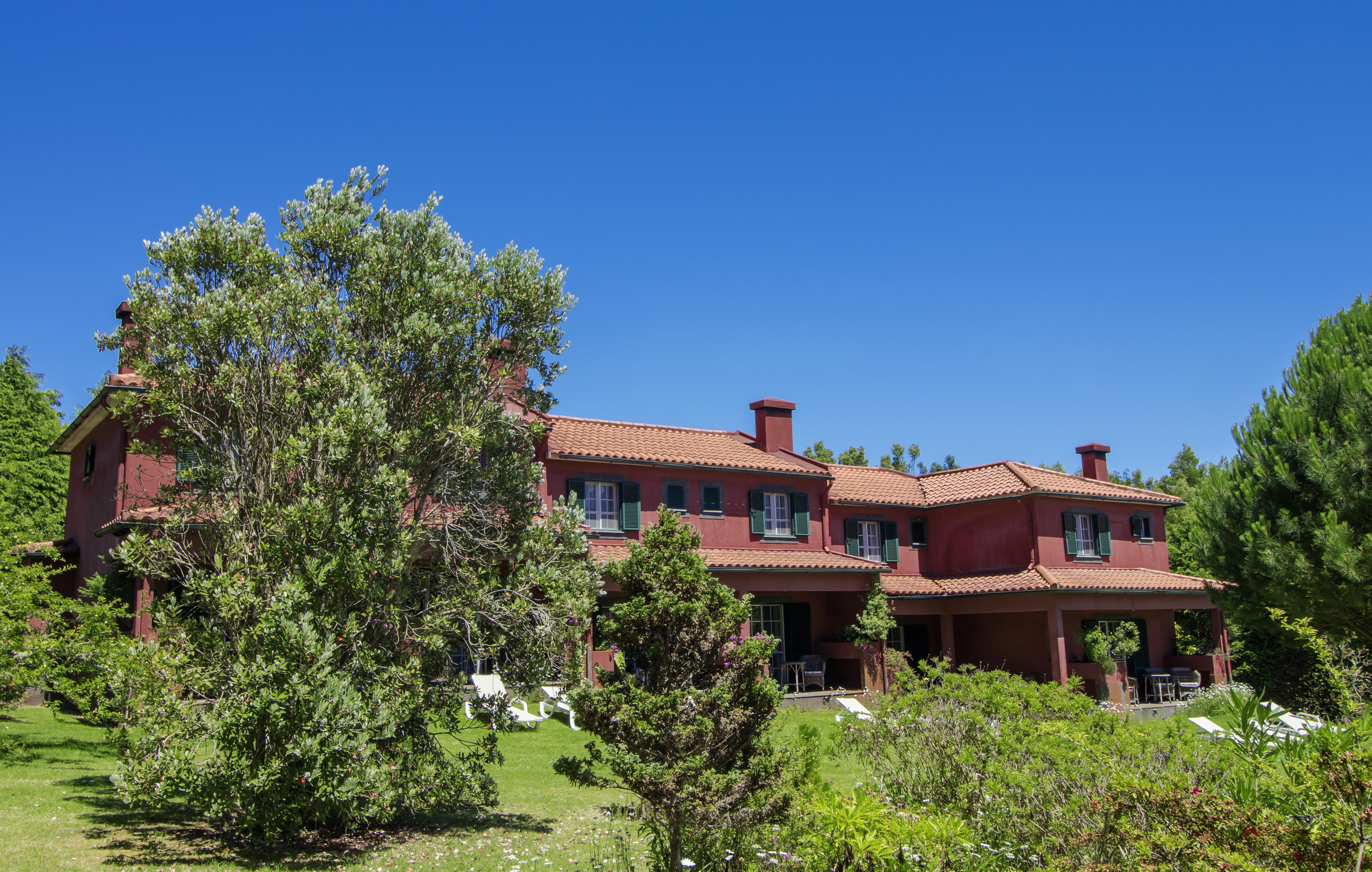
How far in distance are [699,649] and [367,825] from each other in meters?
5.42

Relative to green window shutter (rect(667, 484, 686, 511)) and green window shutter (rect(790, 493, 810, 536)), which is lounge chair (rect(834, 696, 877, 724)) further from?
green window shutter (rect(667, 484, 686, 511))

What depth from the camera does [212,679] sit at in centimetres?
911

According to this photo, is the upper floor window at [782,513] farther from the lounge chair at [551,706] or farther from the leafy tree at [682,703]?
the leafy tree at [682,703]

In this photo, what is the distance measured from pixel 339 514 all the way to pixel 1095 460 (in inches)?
1080

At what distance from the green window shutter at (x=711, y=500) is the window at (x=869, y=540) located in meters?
5.27

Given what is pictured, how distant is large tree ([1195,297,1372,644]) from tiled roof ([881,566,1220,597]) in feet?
21.4

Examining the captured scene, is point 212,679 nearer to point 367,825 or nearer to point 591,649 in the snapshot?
point 367,825

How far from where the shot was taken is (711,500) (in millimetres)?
24250

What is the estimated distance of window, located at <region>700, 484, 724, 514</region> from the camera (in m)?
24.1

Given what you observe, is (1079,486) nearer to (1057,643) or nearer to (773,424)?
(1057,643)

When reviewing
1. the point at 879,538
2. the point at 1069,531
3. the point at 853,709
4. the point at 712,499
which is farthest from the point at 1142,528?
the point at 853,709

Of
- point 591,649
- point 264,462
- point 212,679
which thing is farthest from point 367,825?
point 591,649

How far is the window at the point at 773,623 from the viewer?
24734 mm

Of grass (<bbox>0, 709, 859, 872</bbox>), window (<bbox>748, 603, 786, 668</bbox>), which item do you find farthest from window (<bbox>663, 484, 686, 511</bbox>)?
grass (<bbox>0, 709, 859, 872</bbox>)
